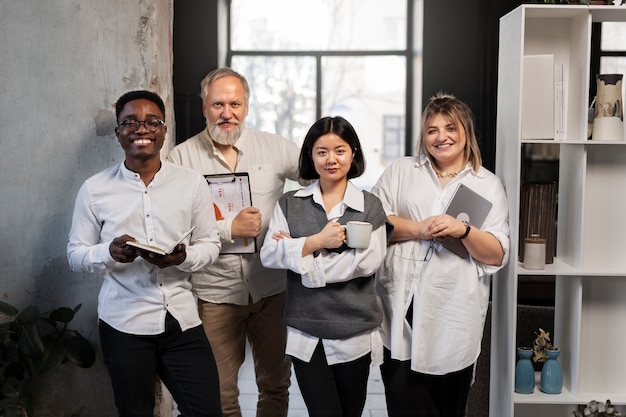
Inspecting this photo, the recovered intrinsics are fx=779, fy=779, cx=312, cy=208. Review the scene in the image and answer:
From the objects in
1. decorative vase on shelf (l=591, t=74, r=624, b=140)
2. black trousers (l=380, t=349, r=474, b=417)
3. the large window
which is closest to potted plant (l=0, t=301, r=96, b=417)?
black trousers (l=380, t=349, r=474, b=417)

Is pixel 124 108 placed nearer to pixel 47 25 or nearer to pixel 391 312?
pixel 47 25

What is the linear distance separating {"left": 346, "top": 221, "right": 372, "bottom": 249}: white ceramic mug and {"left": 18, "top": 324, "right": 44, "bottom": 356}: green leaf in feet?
4.01

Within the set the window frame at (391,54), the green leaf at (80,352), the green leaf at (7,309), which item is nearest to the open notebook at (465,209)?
the green leaf at (80,352)

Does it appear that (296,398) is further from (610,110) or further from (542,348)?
(610,110)

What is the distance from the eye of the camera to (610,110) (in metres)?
2.94

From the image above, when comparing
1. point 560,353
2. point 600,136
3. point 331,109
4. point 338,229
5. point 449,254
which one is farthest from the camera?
point 331,109

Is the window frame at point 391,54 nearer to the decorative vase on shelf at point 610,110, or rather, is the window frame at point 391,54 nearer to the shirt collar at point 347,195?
the decorative vase on shelf at point 610,110

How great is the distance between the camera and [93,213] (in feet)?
8.15

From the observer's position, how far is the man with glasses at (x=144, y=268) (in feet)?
8.07

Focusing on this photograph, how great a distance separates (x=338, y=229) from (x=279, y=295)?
2.12 ft

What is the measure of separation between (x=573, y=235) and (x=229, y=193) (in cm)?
135

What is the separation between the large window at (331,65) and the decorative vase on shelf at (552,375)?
3640 millimetres

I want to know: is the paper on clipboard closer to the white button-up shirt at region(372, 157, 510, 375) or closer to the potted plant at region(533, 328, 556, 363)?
the white button-up shirt at region(372, 157, 510, 375)

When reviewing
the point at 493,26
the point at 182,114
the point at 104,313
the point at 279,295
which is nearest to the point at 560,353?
the point at 279,295
